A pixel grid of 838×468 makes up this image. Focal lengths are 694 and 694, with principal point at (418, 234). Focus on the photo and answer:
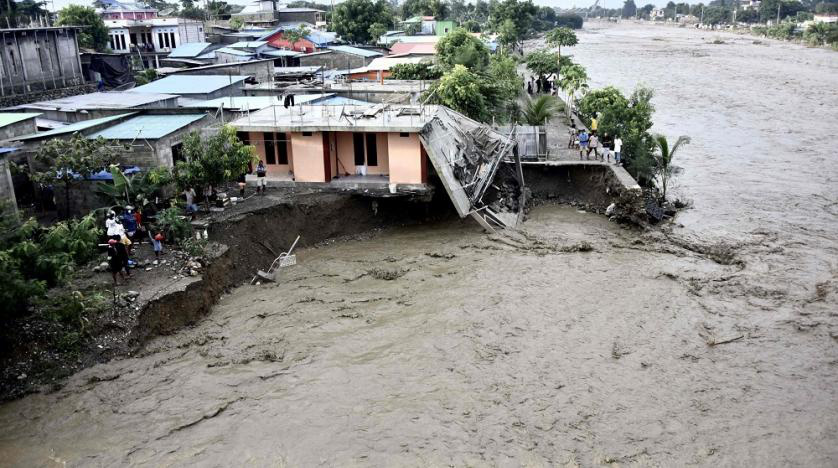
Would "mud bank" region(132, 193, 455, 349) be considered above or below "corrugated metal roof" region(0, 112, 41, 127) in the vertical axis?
below

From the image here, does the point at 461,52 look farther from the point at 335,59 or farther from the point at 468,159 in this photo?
the point at 335,59

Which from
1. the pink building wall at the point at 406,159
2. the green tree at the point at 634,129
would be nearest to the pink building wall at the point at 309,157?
the pink building wall at the point at 406,159

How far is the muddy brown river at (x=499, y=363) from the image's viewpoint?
11406 millimetres

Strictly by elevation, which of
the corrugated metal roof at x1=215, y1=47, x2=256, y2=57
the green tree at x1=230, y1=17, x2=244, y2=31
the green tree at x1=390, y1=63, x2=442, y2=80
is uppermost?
the green tree at x1=230, y1=17, x2=244, y2=31

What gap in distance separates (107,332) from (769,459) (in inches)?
472

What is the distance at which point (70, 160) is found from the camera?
16797 mm

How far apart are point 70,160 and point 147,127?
335 cm

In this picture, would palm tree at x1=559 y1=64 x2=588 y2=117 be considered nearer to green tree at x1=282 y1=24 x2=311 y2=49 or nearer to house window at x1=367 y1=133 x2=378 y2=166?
house window at x1=367 y1=133 x2=378 y2=166

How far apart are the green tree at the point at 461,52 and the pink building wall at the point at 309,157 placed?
11.8 metres

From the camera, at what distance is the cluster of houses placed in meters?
19.4

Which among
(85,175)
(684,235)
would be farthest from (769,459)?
(85,175)

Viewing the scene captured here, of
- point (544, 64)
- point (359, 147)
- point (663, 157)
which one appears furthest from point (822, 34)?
point (359, 147)

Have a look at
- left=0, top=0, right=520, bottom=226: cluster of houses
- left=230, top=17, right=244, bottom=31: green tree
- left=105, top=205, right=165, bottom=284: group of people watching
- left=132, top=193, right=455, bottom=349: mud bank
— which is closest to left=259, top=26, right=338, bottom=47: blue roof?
left=0, top=0, right=520, bottom=226: cluster of houses

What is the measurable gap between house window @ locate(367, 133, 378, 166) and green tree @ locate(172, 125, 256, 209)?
4.18 metres
